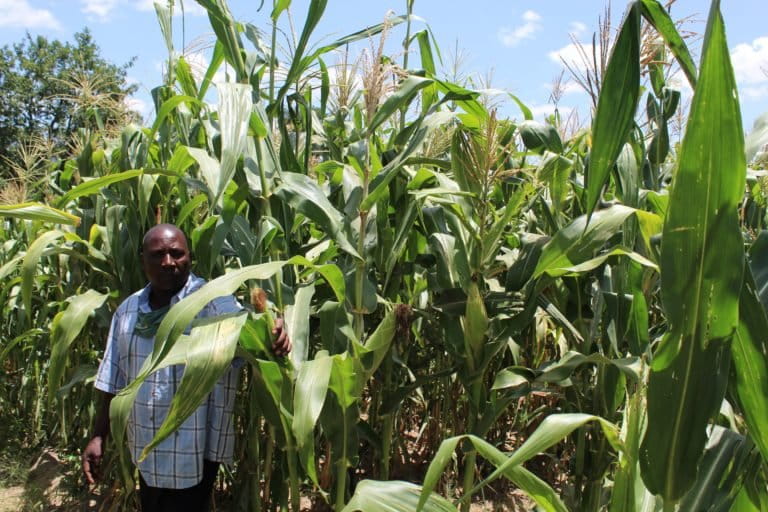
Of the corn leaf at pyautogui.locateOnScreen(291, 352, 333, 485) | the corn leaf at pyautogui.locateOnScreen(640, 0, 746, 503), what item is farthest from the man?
the corn leaf at pyautogui.locateOnScreen(640, 0, 746, 503)

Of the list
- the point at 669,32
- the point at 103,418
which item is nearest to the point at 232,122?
the point at 669,32

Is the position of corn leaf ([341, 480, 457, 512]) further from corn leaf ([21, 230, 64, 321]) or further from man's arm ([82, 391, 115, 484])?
corn leaf ([21, 230, 64, 321])

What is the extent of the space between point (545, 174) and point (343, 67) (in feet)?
2.73

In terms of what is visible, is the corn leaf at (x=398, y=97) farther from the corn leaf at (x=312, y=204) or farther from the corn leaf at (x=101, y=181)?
the corn leaf at (x=101, y=181)

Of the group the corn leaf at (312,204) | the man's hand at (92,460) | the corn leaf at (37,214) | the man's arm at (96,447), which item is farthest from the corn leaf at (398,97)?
the man's hand at (92,460)

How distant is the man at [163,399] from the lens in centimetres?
217

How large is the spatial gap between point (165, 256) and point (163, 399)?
48cm

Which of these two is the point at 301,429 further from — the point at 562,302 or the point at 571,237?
the point at 562,302

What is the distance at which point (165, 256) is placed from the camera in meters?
2.15

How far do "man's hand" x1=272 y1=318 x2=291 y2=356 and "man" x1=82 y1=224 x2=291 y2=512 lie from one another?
311 mm

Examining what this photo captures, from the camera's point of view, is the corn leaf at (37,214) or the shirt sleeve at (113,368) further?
the shirt sleeve at (113,368)

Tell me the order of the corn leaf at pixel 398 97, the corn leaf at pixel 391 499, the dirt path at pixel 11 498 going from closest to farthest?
the corn leaf at pixel 391 499 → the corn leaf at pixel 398 97 → the dirt path at pixel 11 498

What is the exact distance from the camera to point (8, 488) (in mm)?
3527

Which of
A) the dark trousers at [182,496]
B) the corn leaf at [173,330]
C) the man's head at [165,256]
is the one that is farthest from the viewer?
the dark trousers at [182,496]
